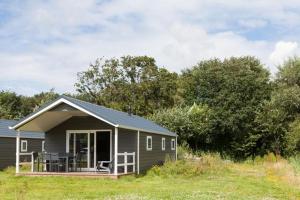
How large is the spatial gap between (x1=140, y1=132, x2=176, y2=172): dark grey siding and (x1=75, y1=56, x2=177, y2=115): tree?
16890 mm

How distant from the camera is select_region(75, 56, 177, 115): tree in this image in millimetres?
49094

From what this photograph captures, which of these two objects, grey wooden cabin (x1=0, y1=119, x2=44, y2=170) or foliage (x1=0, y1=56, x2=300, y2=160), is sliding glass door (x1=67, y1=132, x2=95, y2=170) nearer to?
grey wooden cabin (x1=0, y1=119, x2=44, y2=170)

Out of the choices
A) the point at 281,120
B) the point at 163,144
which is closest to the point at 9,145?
the point at 163,144

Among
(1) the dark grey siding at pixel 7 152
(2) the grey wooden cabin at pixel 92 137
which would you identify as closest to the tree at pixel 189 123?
(2) the grey wooden cabin at pixel 92 137

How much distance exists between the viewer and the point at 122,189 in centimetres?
1689

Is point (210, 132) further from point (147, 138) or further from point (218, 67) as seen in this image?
point (147, 138)

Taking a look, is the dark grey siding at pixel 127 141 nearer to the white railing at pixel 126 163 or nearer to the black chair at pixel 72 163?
the white railing at pixel 126 163

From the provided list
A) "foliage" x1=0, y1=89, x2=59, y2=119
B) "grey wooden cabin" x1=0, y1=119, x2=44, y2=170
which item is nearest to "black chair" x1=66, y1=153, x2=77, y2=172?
"grey wooden cabin" x1=0, y1=119, x2=44, y2=170

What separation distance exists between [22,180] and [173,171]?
7.54 metres

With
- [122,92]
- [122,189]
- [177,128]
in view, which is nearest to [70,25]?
[122,189]

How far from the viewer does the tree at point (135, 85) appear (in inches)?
1933

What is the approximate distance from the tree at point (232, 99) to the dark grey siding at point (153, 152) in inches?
315

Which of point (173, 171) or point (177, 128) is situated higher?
point (177, 128)

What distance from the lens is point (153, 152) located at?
2789 centimetres
